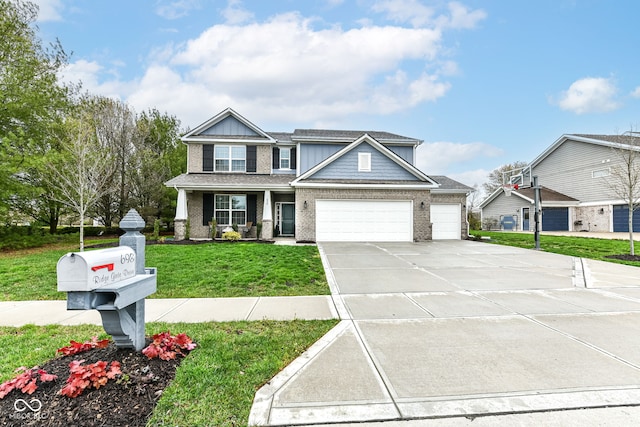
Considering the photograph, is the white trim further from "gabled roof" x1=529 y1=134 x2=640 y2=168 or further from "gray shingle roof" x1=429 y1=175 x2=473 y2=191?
"gabled roof" x1=529 y1=134 x2=640 y2=168

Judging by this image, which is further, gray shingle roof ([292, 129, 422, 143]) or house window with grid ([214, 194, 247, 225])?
gray shingle roof ([292, 129, 422, 143])

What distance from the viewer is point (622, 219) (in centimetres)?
2170

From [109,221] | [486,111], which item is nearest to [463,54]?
[486,111]

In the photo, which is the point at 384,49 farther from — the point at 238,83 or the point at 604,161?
the point at 604,161

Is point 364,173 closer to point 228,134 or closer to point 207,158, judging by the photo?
point 228,134

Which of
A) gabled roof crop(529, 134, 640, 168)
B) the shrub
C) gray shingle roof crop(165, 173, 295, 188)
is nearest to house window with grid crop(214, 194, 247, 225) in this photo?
gray shingle roof crop(165, 173, 295, 188)

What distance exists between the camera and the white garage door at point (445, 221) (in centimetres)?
1736

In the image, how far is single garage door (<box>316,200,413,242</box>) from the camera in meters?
14.9

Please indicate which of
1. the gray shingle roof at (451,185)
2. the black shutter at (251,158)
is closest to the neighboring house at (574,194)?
the gray shingle roof at (451,185)

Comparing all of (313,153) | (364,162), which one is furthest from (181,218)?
(364,162)

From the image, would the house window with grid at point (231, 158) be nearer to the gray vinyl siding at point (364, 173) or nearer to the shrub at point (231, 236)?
the shrub at point (231, 236)

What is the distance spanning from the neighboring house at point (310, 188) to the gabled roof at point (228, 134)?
5 cm

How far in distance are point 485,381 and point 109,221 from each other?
2422cm

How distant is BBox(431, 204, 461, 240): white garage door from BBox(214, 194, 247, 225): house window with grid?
1085 centimetres
